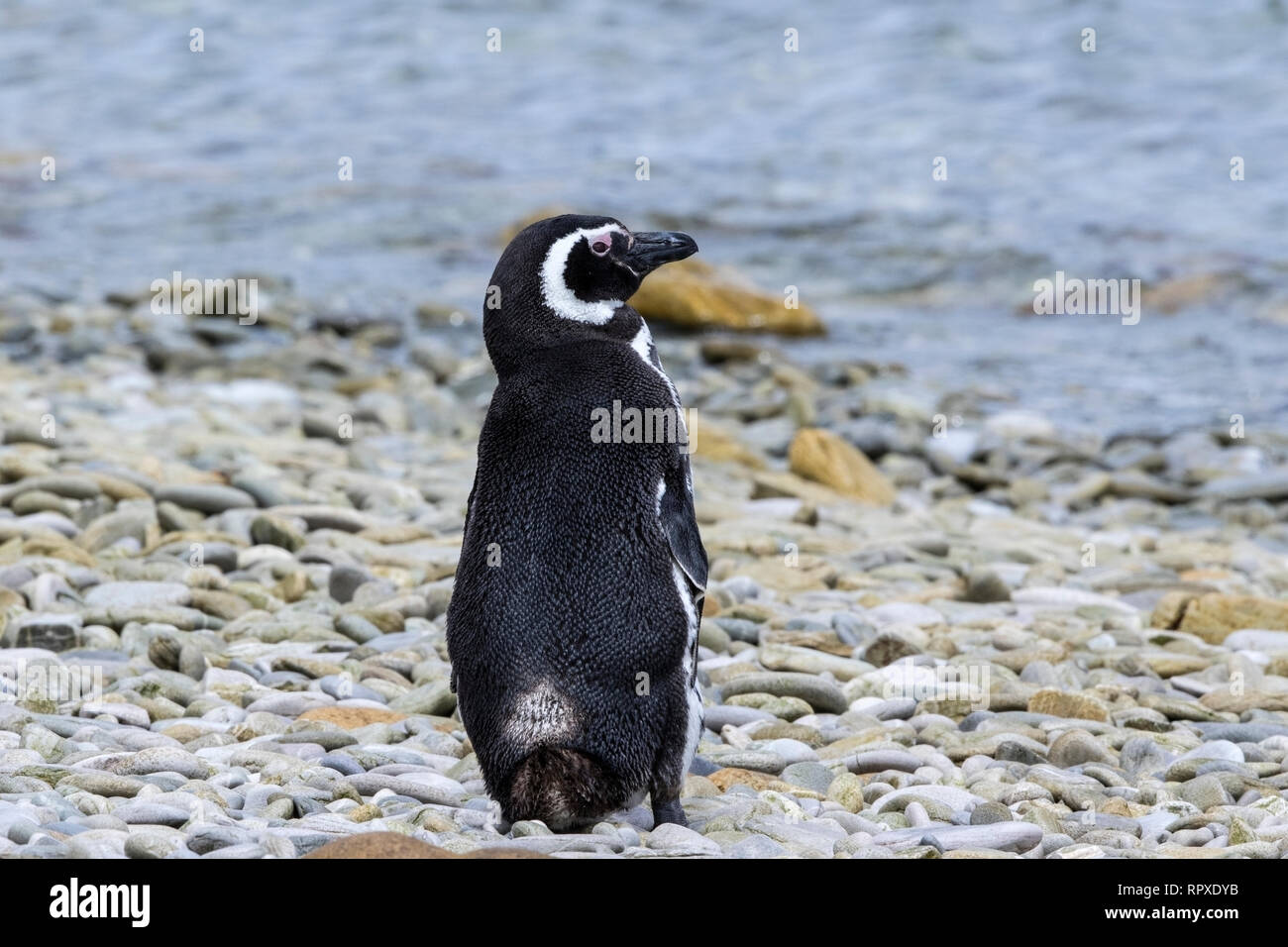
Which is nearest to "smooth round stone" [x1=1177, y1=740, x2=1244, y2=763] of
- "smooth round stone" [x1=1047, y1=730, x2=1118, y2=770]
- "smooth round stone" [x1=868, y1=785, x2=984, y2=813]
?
"smooth round stone" [x1=1047, y1=730, x2=1118, y2=770]

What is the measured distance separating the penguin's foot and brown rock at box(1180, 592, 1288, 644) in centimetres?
290

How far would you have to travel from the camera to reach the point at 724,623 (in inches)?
239

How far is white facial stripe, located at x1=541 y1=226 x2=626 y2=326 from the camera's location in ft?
14.6

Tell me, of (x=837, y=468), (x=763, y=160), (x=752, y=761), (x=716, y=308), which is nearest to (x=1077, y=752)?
(x=752, y=761)

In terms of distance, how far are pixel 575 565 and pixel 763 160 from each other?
14694 mm

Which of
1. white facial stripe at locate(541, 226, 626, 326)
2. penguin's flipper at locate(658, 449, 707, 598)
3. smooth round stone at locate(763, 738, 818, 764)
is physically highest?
white facial stripe at locate(541, 226, 626, 326)

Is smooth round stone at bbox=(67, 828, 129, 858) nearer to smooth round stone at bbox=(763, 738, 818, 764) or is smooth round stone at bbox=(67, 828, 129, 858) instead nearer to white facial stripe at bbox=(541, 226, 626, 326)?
white facial stripe at bbox=(541, 226, 626, 326)

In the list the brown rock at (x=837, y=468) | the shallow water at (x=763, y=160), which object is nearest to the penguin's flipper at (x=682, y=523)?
the brown rock at (x=837, y=468)

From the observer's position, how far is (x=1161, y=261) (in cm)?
1433

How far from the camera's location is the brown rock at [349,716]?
197 inches

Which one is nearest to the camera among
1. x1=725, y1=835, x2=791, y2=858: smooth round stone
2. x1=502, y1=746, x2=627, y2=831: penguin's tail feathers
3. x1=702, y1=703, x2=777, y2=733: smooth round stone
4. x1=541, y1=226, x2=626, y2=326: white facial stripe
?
x1=725, y1=835, x2=791, y2=858: smooth round stone

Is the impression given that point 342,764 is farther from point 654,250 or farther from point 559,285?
point 654,250

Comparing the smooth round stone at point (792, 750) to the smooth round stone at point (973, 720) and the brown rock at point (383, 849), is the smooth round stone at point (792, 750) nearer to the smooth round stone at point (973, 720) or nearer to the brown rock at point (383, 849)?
the smooth round stone at point (973, 720)
